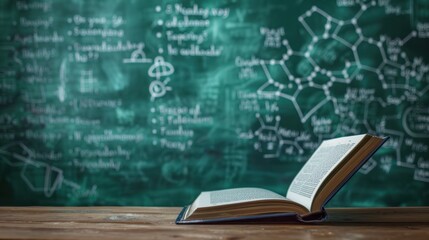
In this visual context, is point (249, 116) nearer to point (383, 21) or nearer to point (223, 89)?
point (223, 89)

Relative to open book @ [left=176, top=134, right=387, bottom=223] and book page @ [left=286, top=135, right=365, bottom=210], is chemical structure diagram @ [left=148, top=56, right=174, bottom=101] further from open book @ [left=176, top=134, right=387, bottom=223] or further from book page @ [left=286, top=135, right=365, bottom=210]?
open book @ [left=176, top=134, right=387, bottom=223]

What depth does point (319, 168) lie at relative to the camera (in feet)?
5.53

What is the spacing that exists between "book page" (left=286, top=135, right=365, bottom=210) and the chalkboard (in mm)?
1208

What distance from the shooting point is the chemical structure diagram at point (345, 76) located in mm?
3072

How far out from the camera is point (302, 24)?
3105 millimetres

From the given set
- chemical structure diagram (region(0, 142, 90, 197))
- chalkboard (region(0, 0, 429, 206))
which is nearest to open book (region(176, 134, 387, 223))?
chalkboard (region(0, 0, 429, 206))

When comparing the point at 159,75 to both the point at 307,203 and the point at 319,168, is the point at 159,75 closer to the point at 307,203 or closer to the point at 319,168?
the point at 319,168

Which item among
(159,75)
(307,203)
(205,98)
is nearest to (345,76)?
(205,98)

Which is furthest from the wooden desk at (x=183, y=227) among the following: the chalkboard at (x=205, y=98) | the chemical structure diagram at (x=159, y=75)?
the chemical structure diagram at (x=159, y=75)

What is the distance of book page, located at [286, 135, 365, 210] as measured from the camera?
1574 mm

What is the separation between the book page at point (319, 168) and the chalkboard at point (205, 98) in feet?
3.96

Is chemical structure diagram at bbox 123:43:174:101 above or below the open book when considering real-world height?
above

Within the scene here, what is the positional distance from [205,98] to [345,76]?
818mm

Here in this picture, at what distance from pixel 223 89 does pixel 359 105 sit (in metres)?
0.79
